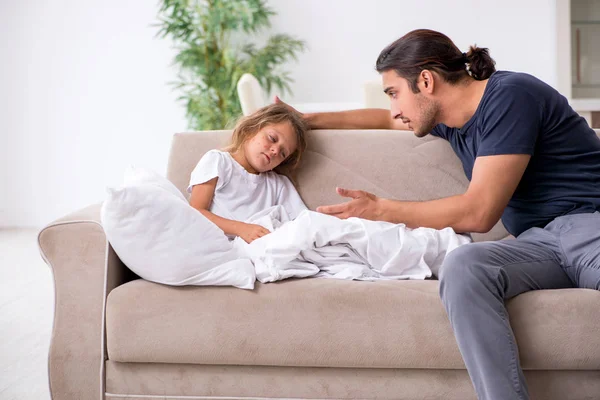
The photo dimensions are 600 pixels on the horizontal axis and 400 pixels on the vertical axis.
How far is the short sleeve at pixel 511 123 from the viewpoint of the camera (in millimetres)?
1708

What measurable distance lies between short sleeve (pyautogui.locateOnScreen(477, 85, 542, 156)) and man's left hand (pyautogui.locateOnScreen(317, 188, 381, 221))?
0.31 m

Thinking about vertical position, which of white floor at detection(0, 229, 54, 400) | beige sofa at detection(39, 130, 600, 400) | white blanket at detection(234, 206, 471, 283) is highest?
white blanket at detection(234, 206, 471, 283)

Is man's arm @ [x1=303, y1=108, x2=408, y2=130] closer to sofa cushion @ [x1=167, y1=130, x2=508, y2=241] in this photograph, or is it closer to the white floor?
sofa cushion @ [x1=167, y1=130, x2=508, y2=241]

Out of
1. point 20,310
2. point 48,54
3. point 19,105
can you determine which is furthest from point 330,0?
point 20,310

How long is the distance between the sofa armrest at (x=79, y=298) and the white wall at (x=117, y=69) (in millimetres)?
3731

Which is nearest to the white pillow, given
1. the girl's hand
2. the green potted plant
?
the girl's hand

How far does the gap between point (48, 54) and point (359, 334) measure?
4.56 meters

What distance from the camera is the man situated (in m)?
1.46

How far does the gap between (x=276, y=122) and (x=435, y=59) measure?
1.74ft

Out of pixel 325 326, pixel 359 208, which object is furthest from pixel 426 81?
pixel 325 326

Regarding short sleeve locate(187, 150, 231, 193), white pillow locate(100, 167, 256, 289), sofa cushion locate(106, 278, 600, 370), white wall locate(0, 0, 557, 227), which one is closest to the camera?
sofa cushion locate(106, 278, 600, 370)

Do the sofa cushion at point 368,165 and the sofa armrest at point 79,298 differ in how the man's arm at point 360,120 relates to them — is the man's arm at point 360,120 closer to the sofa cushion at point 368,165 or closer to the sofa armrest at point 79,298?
the sofa cushion at point 368,165

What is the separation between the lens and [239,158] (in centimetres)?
216

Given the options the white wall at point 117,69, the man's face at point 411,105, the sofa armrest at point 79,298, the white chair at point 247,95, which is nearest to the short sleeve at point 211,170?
the sofa armrest at point 79,298
